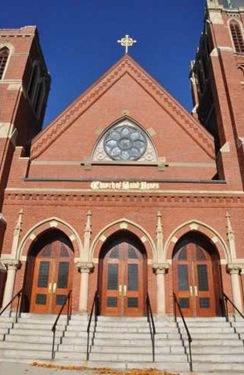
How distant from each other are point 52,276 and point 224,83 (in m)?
12.7

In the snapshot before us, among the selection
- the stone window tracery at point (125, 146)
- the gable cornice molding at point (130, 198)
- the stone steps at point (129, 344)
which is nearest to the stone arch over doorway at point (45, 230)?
the gable cornice molding at point (130, 198)

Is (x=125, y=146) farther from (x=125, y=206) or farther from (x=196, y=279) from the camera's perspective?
(x=196, y=279)

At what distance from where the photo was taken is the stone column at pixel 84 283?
492 inches

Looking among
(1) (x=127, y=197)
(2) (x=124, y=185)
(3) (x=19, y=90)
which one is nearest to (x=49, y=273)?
(1) (x=127, y=197)

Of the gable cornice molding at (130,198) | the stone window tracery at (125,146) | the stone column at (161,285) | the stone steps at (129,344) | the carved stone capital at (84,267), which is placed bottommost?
the stone steps at (129,344)

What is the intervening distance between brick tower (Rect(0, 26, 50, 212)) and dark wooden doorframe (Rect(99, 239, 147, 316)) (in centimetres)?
543

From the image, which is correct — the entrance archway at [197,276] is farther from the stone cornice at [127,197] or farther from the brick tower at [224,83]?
the brick tower at [224,83]

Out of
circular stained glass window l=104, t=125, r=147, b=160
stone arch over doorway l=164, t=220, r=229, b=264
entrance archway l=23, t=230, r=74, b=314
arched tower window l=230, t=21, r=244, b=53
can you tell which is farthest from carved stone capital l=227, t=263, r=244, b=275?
arched tower window l=230, t=21, r=244, b=53

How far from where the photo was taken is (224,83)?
672 inches

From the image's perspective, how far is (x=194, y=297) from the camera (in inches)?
526

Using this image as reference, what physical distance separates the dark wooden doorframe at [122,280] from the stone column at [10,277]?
3.42 m

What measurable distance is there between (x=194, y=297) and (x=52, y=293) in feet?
18.9

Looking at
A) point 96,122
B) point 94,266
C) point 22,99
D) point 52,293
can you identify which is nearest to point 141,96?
point 96,122

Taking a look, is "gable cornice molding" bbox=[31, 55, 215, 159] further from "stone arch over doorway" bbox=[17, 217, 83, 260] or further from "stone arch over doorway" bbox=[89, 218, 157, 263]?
"stone arch over doorway" bbox=[89, 218, 157, 263]
